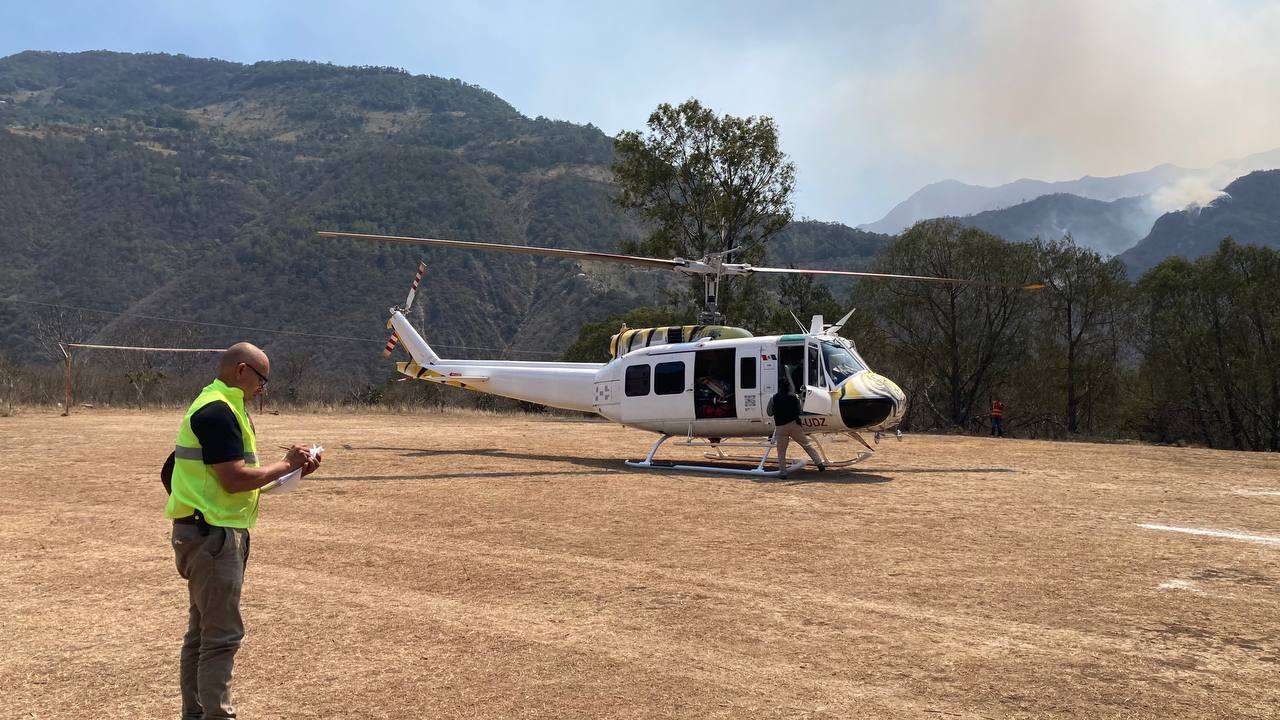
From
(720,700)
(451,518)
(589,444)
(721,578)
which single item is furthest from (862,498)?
(589,444)

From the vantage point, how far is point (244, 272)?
80875mm

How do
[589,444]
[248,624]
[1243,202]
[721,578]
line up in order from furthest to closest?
[1243,202], [589,444], [721,578], [248,624]

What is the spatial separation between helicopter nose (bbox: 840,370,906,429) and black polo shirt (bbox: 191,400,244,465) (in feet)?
35.0

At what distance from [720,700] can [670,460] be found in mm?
12031

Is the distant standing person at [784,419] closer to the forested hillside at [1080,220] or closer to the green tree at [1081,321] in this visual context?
the green tree at [1081,321]

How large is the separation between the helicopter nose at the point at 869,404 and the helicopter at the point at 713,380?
0.05 ft

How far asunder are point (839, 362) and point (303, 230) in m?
84.4

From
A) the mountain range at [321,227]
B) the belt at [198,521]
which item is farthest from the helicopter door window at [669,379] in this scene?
the mountain range at [321,227]

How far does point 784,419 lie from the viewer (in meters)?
13.2

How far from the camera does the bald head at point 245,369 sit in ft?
12.4

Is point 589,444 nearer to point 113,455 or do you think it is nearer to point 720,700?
point 113,455

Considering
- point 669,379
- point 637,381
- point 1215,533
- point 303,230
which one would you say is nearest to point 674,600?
point 1215,533

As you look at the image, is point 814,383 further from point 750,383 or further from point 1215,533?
point 1215,533

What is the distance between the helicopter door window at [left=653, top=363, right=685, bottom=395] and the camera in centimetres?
1498
